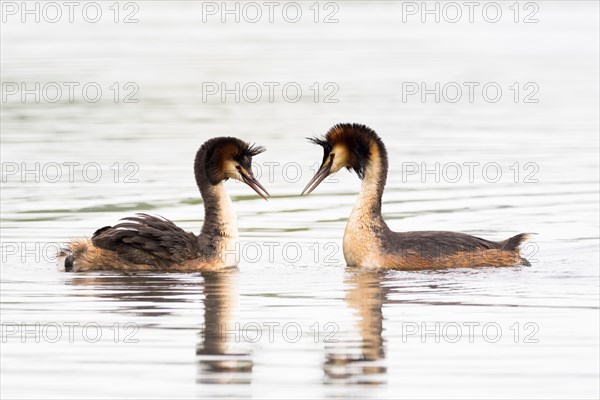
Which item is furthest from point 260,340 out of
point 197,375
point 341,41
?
point 341,41

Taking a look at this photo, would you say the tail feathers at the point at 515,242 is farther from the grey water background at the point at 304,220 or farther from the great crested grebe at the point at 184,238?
the great crested grebe at the point at 184,238

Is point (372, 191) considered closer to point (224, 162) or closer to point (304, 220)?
point (224, 162)

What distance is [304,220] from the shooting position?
67.1 ft

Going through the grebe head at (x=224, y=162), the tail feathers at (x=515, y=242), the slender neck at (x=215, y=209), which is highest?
the grebe head at (x=224, y=162)

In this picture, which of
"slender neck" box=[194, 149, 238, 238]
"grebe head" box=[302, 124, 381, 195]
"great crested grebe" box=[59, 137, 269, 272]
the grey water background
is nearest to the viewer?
the grey water background

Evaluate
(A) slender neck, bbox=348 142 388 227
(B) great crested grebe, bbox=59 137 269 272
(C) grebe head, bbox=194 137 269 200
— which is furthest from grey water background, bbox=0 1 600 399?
(C) grebe head, bbox=194 137 269 200

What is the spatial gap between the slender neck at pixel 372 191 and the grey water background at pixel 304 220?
60 centimetres

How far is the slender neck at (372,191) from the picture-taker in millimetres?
17906

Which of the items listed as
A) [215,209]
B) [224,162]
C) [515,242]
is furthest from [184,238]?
[515,242]

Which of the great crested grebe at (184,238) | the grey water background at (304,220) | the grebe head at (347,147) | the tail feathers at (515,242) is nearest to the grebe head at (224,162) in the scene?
the great crested grebe at (184,238)

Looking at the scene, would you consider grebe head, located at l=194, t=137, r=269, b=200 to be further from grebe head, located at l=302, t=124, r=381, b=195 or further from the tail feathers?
the tail feathers

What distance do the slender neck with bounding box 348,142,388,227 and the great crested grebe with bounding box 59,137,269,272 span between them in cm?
110

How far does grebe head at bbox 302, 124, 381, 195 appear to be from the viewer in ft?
59.2

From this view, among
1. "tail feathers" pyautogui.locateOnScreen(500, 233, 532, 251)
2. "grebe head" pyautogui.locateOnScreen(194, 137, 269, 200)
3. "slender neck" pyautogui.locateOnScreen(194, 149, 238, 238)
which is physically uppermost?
"grebe head" pyautogui.locateOnScreen(194, 137, 269, 200)
